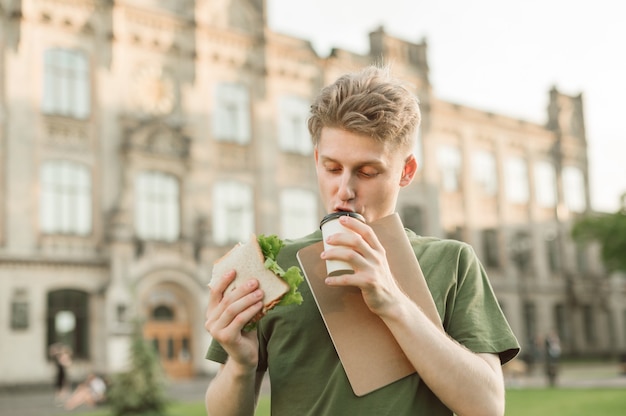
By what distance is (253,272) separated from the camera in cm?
213

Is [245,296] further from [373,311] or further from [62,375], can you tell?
[62,375]

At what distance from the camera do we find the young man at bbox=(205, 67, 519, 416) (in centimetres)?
197

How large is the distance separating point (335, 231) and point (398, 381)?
18.9 inches

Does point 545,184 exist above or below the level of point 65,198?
above

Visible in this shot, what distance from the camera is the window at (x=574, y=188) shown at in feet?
144

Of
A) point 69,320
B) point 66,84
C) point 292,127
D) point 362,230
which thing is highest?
point 66,84

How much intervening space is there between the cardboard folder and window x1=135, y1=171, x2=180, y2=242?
2400cm

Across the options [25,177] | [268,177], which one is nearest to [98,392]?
[25,177]

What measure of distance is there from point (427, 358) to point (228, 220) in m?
26.4

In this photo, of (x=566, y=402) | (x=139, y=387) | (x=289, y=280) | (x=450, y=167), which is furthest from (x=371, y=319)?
(x=450, y=167)

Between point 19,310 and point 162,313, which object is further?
point 162,313

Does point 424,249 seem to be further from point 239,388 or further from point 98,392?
point 98,392

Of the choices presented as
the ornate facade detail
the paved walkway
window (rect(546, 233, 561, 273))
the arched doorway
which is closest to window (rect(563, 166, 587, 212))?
window (rect(546, 233, 561, 273))

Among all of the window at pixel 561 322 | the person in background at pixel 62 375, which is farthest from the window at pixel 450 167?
the person in background at pixel 62 375
